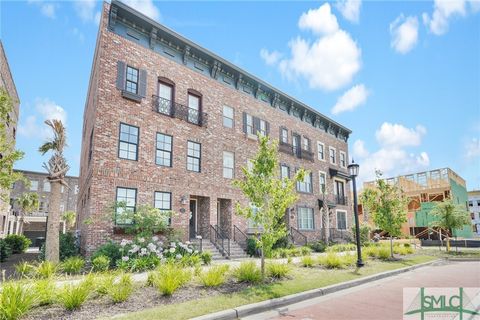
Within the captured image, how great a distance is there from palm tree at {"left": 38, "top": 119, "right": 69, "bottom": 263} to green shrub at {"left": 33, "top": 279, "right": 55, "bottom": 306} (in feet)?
20.1

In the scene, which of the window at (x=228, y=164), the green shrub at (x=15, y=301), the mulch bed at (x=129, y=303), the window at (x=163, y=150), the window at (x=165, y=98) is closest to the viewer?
the green shrub at (x=15, y=301)

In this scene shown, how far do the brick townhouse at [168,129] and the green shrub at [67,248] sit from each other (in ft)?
2.33

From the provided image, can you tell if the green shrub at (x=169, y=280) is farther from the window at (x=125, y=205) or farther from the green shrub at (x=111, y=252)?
the window at (x=125, y=205)

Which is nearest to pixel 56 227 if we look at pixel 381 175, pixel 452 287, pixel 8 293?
pixel 8 293

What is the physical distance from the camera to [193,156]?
55.8 ft

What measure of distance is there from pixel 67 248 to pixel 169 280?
28.2 ft

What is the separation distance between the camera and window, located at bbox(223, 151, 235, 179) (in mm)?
18775

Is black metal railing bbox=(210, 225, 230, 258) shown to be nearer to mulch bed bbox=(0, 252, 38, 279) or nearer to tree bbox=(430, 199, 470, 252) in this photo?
mulch bed bbox=(0, 252, 38, 279)

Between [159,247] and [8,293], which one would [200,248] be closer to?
[159,247]

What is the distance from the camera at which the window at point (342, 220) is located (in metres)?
27.9

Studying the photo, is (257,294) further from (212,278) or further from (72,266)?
(72,266)

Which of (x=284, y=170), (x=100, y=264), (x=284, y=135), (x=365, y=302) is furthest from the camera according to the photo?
(x=284, y=135)

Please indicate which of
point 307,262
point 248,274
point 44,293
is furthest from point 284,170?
point 44,293

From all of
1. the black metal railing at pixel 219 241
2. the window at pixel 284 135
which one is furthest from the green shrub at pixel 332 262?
the window at pixel 284 135
